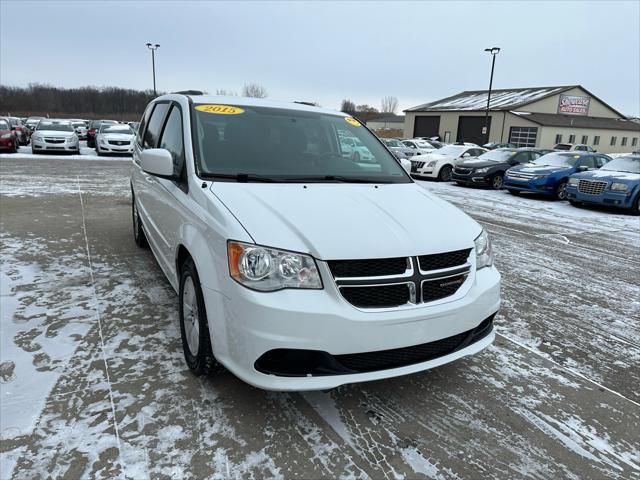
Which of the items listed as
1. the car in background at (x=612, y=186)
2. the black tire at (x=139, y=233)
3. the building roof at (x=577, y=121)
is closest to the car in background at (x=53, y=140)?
the black tire at (x=139, y=233)

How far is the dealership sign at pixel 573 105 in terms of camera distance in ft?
→ 163

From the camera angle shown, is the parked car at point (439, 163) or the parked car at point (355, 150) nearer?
the parked car at point (355, 150)

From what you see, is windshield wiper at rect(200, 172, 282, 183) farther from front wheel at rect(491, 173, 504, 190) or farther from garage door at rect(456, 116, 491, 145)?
garage door at rect(456, 116, 491, 145)

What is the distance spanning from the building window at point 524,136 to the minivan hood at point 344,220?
46.2 m

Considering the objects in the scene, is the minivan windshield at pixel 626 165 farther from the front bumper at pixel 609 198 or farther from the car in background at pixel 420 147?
the car in background at pixel 420 147

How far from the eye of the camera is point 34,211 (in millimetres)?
7934

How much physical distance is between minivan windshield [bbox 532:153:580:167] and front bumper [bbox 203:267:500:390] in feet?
45.5

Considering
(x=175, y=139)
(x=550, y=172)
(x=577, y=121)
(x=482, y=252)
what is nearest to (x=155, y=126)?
(x=175, y=139)

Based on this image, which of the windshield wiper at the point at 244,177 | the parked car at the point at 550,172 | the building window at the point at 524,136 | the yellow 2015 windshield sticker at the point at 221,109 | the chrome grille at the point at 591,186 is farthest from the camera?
the building window at the point at 524,136

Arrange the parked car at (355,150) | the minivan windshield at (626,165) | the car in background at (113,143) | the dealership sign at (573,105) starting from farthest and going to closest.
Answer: the dealership sign at (573,105) → the car in background at (113,143) → the minivan windshield at (626,165) → the parked car at (355,150)

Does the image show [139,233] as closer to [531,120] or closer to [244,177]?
[244,177]

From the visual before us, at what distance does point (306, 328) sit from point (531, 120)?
4806 cm

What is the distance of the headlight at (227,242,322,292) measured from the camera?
2.37 meters

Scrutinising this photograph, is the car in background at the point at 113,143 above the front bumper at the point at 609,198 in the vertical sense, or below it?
Result: above
